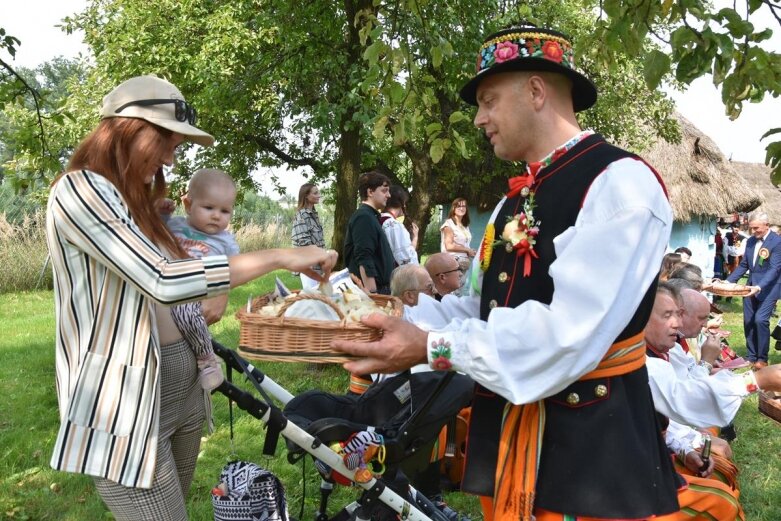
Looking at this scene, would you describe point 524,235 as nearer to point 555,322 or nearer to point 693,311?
point 555,322

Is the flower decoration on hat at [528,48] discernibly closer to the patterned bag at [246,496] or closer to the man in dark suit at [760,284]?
the patterned bag at [246,496]

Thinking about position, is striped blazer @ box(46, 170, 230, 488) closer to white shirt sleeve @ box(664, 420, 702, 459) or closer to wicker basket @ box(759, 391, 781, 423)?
wicker basket @ box(759, 391, 781, 423)

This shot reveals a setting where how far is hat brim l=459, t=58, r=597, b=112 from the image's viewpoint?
6.15ft

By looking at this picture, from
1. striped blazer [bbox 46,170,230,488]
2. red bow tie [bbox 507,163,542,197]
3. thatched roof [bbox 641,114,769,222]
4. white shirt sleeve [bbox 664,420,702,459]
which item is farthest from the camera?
thatched roof [bbox 641,114,769,222]

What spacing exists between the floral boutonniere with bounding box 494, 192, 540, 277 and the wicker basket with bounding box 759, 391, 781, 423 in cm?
102

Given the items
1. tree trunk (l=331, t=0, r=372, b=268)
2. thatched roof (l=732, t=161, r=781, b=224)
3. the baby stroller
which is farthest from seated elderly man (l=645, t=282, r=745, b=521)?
thatched roof (l=732, t=161, r=781, b=224)

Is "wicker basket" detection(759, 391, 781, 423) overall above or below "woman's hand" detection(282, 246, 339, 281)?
below

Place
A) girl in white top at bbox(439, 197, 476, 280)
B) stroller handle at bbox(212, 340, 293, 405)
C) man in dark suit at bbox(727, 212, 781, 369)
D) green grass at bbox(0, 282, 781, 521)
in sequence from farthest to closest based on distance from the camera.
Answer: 1. man in dark suit at bbox(727, 212, 781, 369)
2. girl in white top at bbox(439, 197, 476, 280)
3. green grass at bbox(0, 282, 781, 521)
4. stroller handle at bbox(212, 340, 293, 405)

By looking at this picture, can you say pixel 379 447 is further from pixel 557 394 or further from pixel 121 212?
pixel 121 212

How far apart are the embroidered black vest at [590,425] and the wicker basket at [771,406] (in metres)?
0.53

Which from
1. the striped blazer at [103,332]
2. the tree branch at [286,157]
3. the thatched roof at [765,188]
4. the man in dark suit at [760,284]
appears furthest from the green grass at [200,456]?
the thatched roof at [765,188]

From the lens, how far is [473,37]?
959 cm

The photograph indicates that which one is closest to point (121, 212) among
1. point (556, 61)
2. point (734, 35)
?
point (556, 61)

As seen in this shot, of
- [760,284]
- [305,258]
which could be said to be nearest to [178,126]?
[305,258]
